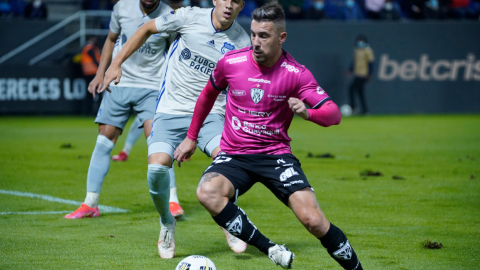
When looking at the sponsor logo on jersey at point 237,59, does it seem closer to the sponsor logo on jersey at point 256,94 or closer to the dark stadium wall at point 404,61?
the sponsor logo on jersey at point 256,94

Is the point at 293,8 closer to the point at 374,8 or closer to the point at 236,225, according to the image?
the point at 374,8

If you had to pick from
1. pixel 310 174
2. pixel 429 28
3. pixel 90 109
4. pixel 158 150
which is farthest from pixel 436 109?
pixel 158 150

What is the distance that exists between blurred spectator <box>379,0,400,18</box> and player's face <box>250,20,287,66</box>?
57.4ft

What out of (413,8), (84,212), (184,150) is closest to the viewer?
(184,150)

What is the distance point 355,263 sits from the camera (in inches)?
161

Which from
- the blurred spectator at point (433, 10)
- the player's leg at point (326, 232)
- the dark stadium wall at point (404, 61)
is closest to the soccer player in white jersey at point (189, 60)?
the player's leg at point (326, 232)

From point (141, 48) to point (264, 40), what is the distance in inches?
104

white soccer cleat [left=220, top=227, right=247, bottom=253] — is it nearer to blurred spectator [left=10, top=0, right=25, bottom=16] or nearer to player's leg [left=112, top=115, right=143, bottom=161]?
player's leg [left=112, top=115, right=143, bottom=161]

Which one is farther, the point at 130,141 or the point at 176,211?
the point at 130,141

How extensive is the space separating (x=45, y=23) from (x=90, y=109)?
3.13 meters

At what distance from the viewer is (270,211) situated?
6.68m

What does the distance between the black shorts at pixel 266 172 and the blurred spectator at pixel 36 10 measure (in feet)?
54.7

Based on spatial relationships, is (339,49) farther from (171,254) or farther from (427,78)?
(171,254)

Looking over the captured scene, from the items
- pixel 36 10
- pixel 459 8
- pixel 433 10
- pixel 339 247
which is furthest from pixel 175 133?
pixel 459 8
